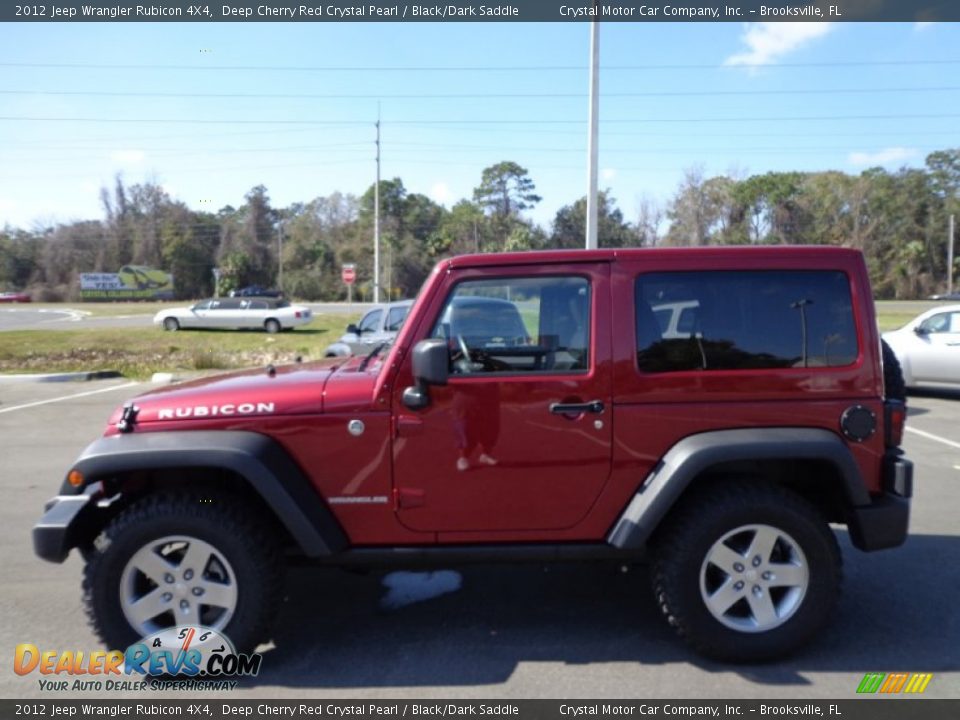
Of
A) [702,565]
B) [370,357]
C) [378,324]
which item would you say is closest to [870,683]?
[702,565]

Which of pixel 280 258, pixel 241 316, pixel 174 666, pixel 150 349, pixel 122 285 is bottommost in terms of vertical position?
pixel 174 666

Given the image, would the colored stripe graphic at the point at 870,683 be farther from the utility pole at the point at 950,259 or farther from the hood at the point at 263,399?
the utility pole at the point at 950,259

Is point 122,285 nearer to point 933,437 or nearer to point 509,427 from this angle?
point 933,437

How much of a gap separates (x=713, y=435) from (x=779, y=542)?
0.63m

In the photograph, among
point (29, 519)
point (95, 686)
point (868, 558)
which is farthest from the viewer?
point (29, 519)

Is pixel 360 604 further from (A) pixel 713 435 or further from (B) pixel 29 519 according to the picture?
(B) pixel 29 519

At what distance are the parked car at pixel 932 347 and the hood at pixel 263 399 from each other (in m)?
10.8

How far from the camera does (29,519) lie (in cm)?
618

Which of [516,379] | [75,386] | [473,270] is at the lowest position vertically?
[75,386]

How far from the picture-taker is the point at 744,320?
3.76 meters

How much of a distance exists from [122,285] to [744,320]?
7406 centimetres

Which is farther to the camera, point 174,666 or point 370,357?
point 370,357

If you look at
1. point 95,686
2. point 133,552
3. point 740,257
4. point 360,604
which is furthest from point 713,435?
point 95,686
